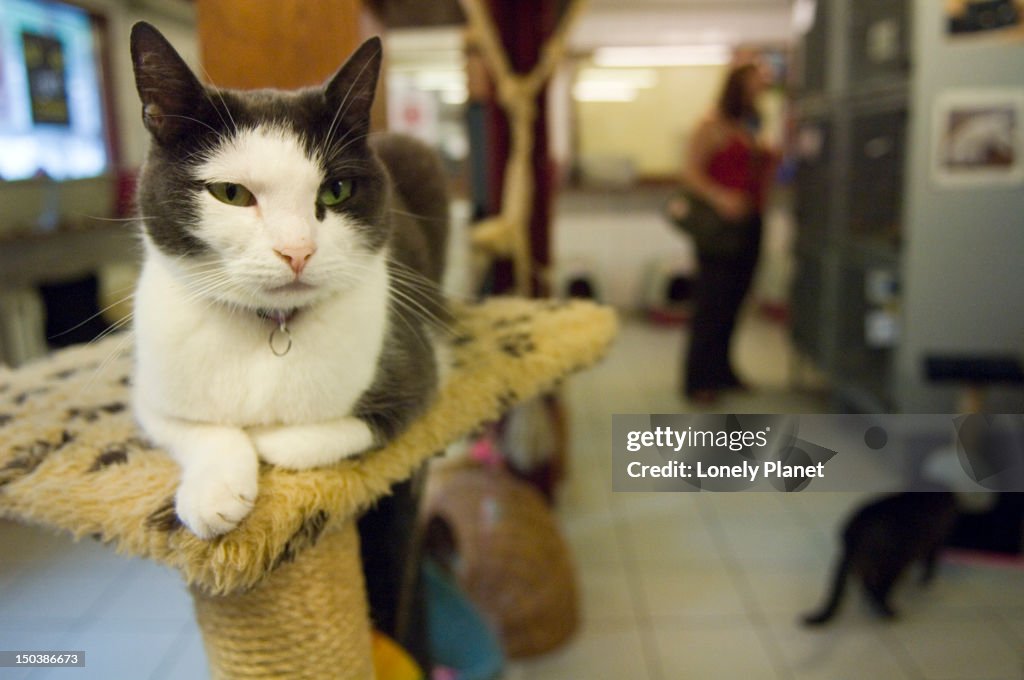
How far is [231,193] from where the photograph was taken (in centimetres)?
50

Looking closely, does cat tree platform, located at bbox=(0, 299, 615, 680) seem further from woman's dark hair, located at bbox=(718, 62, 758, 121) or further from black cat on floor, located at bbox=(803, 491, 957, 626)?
woman's dark hair, located at bbox=(718, 62, 758, 121)

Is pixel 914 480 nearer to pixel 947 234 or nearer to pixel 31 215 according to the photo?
pixel 947 234

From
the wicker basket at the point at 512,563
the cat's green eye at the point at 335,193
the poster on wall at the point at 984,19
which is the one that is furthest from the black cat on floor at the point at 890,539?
the cat's green eye at the point at 335,193

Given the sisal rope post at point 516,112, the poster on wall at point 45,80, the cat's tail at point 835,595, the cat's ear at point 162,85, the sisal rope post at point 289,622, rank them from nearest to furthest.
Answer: the cat's ear at point 162,85 < the sisal rope post at point 289,622 < the poster on wall at point 45,80 < the cat's tail at point 835,595 < the sisal rope post at point 516,112

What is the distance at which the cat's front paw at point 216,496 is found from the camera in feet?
1.58

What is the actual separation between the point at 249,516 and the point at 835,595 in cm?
108

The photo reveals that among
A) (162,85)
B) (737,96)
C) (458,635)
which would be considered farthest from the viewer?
(737,96)

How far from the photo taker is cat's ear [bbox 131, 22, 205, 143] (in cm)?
46

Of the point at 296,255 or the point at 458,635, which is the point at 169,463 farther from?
the point at 458,635

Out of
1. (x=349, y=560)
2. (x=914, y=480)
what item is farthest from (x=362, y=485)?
(x=914, y=480)

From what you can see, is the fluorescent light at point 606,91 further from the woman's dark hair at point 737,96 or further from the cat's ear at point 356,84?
the cat's ear at point 356,84

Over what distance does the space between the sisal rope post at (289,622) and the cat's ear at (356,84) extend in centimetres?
33

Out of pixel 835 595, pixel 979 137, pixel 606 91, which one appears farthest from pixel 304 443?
pixel 606 91

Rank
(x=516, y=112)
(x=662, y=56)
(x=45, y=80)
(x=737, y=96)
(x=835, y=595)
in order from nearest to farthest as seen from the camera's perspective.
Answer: (x=45, y=80)
(x=835, y=595)
(x=516, y=112)
(x=737, y=96)
(x=662, y=56)
